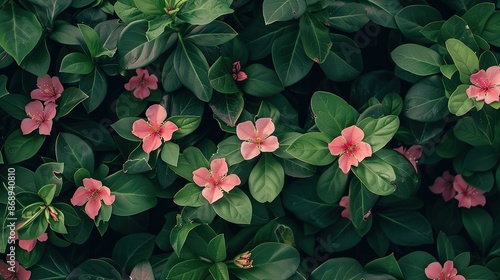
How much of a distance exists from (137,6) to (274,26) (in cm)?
43

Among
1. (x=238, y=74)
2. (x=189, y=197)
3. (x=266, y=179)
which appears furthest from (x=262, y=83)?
(x=189, y=197)

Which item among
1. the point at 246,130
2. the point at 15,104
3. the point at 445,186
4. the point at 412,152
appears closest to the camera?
the point at 246,130

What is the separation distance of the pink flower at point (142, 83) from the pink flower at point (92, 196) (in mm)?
296

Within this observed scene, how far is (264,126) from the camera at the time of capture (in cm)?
192

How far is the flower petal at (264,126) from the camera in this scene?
6.29ft

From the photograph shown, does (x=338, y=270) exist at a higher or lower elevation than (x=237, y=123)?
lower

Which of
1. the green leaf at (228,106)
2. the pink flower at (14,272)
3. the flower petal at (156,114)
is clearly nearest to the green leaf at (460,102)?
the green leaf at (228,106)

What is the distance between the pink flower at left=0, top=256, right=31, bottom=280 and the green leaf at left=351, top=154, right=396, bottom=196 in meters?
1.04

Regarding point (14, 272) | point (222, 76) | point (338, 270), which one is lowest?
point (14, 272)

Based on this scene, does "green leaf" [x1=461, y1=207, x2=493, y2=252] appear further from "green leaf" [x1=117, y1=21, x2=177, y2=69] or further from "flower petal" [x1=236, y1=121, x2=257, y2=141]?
"green leaf" [x1=117, y1=21, x2=177, y2=69]

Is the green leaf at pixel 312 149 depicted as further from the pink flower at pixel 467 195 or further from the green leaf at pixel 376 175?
the pink flower at pixel 467 195

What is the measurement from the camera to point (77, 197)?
6.39 feet

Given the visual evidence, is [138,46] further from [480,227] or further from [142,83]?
[480,227]

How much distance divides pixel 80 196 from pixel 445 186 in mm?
1201
